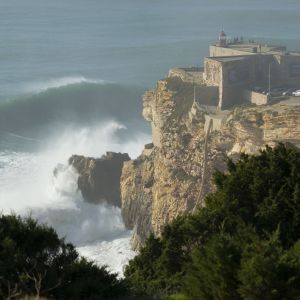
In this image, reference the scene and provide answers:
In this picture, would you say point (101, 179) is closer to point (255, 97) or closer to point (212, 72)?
point (212, 72)

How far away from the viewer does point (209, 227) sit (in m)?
14.8

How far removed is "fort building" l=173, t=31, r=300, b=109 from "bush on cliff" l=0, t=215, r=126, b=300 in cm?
1575

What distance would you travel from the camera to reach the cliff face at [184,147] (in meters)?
23.8

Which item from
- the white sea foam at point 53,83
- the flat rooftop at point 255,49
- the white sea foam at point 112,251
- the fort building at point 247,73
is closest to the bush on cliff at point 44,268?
the white sea foam at point 112,251

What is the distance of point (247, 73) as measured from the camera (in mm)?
30344

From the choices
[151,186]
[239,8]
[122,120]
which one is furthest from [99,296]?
[239,8]

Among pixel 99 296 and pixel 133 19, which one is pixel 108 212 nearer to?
pixel 99 296

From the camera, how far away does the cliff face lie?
78.2 feet

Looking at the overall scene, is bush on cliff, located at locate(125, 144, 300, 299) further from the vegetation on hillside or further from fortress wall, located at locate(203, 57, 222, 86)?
fortress wall, located at locate(203, 57, 222, 86)

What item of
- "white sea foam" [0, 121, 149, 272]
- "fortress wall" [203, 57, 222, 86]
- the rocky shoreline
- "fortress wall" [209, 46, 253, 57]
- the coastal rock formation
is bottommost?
"white sea foam" [0, 121, 149, 272]

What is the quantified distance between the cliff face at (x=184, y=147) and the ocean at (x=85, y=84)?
1.73 metres

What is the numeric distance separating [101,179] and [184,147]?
728 centimetres

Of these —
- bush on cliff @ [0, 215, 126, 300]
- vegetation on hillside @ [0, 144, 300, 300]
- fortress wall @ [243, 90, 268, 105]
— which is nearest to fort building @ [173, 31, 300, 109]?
fortress wall @ [243, 90, 268, 105]

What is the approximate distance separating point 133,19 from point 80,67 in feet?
114
